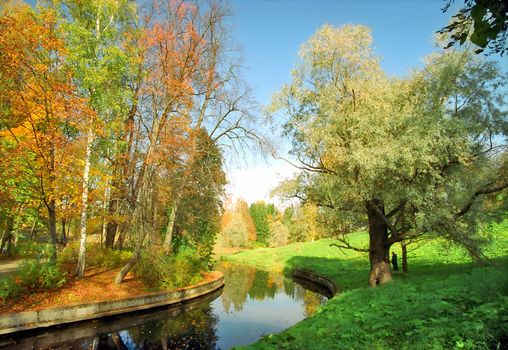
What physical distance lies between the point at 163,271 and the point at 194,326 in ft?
13.8

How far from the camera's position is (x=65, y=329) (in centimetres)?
1338

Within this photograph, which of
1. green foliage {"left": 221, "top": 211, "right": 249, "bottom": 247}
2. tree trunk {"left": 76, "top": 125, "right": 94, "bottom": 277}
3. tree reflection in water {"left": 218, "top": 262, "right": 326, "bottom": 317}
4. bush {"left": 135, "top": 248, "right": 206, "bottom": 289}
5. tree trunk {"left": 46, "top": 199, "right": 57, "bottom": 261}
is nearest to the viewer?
tree trunk {"left": 46, "top": 199, "right": 57, "bottom": 261}

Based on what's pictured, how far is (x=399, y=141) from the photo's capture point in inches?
517

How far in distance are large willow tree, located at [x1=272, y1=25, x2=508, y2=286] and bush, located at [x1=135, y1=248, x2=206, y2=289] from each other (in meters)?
8.13

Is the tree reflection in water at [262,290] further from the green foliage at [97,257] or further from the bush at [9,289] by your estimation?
the bush at [9,289]

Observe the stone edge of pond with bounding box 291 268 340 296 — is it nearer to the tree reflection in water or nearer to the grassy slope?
the tree reflection in water

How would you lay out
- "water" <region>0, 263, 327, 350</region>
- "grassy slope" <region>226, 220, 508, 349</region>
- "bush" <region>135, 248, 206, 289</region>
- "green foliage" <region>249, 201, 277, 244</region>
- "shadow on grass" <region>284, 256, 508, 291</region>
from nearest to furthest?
"grassy slope" <region>226, 220, 508, 349</region> → "water" <region>0, 263, 327, 350</region> → "shadow on grass" <region>284, 256, 508, 291</region> → "bush" <region>135, 248, 206, 289</region> → "green foliage" <region>249, 201, 277, 244</region>

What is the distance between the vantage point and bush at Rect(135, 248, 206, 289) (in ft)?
60.6

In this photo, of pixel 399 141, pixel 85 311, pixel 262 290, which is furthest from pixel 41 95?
pixel 262 290

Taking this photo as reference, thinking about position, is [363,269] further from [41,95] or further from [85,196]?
[41,95]

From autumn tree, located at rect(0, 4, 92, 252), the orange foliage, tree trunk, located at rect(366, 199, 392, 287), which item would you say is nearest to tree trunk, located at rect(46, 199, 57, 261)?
autumn tree, located at rect(0, 4, 92, 252)

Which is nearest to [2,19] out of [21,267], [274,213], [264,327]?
[21,267]

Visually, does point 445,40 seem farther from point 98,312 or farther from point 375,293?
point 98,312

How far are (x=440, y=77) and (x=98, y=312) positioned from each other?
17668mm
